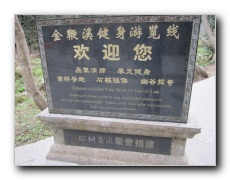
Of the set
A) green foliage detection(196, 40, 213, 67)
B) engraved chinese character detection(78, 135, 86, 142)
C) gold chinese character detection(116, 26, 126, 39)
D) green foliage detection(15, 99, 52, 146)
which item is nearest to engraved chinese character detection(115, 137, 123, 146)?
engraved chinese character detection(78, 135, 86, 142)

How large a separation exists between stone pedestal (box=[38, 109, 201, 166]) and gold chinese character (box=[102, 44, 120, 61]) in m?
0.70

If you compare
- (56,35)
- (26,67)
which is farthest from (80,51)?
(26,67)

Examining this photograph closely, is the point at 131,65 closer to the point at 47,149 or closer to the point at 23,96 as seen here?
the point at 47,149

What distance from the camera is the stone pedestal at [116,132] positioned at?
8.04ft

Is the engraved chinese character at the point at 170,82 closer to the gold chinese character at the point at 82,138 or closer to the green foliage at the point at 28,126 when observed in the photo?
the gold chinese character at the point at 82,138

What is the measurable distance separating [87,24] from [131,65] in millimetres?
620

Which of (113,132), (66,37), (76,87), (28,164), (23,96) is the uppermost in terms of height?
(66,37)

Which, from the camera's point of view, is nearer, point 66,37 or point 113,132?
point 66,37

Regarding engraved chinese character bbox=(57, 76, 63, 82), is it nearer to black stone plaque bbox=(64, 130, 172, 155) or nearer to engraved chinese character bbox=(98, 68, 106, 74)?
engraved chinese character bbox=(98, 68, 106, 74)

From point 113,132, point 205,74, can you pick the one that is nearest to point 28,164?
point 113,132

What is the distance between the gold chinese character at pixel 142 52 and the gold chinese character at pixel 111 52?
7.8 inches

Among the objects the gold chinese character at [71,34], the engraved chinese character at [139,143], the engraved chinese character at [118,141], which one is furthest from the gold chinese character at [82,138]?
the gold chinese character at [71,34]

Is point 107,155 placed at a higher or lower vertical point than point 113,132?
lower

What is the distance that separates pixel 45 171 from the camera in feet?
8.76
